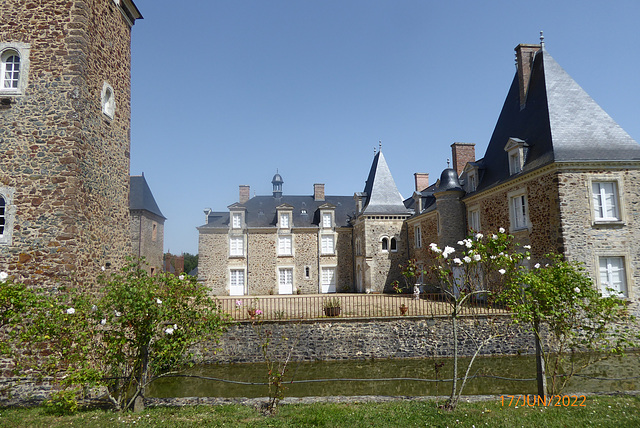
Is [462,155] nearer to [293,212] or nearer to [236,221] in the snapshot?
[293,212]

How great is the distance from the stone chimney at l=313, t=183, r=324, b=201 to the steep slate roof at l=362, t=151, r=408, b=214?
4.06 meters

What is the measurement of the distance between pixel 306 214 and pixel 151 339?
20.2 meters

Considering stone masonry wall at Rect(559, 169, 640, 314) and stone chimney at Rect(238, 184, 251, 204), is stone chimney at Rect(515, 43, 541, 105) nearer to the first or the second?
stone masonry wall at Rect(559, 169, 640, 314)

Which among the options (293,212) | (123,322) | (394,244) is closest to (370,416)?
(123,322)

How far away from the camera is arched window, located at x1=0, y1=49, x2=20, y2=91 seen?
8.66 meters

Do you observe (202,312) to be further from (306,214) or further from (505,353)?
(306,214)

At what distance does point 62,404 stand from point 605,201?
14738 millimetres

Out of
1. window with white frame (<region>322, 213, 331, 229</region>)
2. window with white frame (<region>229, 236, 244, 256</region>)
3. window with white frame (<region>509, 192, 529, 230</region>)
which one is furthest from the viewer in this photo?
window with white frame (<region>322, 213, 331, 229</region>)

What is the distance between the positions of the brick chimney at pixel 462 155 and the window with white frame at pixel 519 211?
275 inches

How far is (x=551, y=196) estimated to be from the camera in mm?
12539

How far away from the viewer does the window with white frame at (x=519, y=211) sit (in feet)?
45.6

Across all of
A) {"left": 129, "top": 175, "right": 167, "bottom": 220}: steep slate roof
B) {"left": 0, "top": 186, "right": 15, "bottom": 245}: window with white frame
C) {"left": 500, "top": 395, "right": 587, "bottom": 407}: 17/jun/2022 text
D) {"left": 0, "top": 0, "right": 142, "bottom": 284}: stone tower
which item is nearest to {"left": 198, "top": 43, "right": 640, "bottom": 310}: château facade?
{"left": 500, "top": 395, "right": 587, "bottom": 407}: 17/jun/2022 text

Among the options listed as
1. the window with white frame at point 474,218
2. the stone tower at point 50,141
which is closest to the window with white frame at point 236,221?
the window with white frame at point 474,218

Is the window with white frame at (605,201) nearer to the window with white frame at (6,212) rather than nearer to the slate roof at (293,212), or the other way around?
the window with white frame at (6,212)
